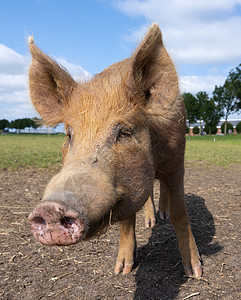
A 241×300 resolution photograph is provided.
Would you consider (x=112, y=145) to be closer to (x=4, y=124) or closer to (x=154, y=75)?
(x=154, y=75)

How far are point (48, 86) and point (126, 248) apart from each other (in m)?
1.91

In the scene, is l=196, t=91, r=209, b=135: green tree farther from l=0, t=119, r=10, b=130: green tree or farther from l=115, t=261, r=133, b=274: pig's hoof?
l=0, t=119, r=10, b=130: green tree

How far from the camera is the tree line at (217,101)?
43.2 meters

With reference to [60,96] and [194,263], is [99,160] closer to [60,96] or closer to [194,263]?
[60,96]

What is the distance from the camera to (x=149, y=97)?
2.72 meters

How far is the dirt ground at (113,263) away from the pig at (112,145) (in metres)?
0.21

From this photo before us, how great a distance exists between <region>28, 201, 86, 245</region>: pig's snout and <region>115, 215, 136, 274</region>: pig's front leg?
159 cm

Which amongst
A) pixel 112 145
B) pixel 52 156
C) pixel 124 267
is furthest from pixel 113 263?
pixel 52 156

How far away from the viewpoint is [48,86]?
2.93 m

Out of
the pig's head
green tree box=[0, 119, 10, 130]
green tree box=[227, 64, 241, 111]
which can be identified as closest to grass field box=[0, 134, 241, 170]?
the pig's head

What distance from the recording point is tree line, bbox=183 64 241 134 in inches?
1700

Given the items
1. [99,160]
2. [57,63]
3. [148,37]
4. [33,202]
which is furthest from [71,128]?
[33,202]

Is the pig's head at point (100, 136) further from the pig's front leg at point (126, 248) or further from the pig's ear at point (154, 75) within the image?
the pig's front leg at point (126, 248)

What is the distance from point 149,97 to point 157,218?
283 centimetres
